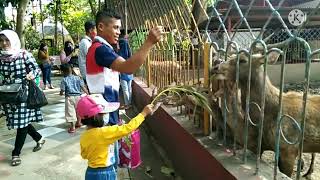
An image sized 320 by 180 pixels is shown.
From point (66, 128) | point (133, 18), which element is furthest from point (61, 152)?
point (133, 18)

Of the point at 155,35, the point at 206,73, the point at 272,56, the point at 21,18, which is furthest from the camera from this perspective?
the point at 21,18

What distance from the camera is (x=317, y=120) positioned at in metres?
3.51

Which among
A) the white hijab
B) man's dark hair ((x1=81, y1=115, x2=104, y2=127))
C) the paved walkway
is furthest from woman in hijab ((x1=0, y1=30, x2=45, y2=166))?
man's dark hair ((x1=81, y1=115, x2=104, y2=127))

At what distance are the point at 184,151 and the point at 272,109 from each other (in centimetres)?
118

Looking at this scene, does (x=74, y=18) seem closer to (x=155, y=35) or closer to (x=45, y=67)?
(x=45, y=67)

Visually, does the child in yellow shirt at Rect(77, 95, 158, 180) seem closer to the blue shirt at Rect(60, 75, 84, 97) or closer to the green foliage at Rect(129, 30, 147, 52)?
the blue shirt at Rect(60, 75, 84, 97)

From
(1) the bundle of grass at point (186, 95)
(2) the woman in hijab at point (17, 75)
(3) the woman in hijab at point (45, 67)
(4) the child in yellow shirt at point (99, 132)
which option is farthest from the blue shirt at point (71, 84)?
(3) the woman in hijab at point (45, 67)

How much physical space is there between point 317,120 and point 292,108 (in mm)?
252

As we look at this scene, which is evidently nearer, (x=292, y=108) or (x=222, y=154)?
(x=222, y=154)

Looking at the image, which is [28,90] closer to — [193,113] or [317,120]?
[193,113]

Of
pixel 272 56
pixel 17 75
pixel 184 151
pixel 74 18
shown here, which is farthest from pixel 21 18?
pixel 74 18

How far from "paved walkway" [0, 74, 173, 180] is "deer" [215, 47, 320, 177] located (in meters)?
1.61

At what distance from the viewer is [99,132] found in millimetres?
2824

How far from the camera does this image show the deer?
324 centimetres
